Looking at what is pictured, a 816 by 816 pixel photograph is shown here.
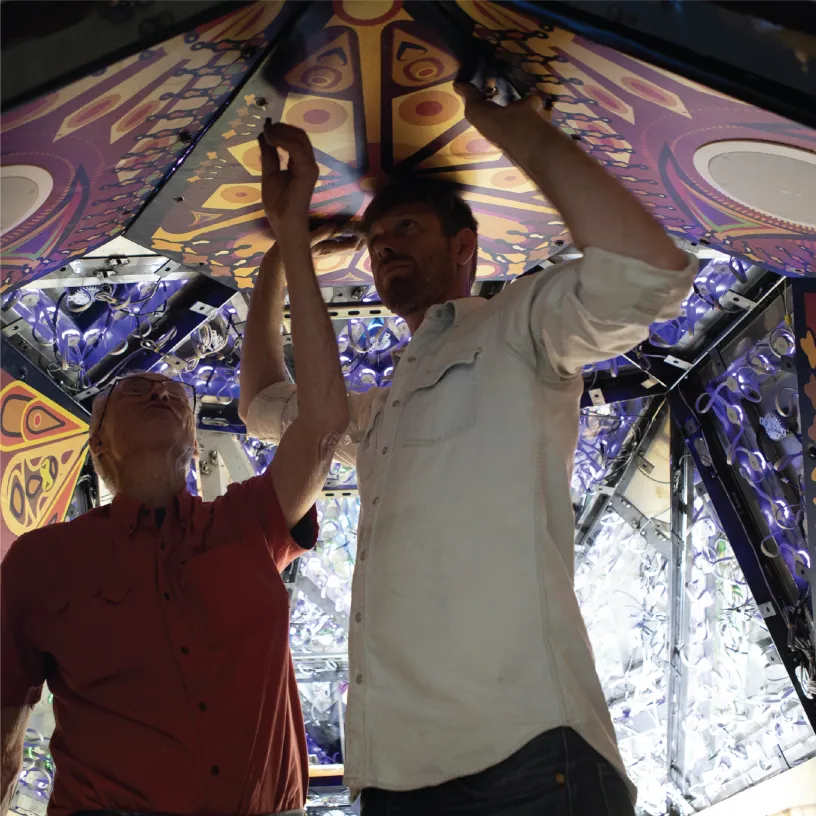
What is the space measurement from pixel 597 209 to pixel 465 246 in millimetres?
635

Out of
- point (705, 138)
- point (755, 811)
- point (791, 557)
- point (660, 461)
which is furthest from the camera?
point (660, 461)

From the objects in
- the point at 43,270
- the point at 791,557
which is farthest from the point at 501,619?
the point at 791,557

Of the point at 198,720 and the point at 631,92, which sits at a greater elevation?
the point at 631,92

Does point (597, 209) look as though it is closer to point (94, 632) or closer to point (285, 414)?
point (285, 414)

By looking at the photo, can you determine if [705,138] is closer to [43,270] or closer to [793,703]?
[43,270]

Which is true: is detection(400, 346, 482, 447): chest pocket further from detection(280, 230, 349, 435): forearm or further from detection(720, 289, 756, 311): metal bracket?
detection(720, 289, 756, 311): metal bracket

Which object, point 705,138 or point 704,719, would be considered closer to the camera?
point 705,138

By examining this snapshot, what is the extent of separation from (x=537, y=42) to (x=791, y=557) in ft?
7.99

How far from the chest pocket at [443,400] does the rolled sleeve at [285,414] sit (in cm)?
43

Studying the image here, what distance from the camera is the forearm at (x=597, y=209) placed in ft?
5.13

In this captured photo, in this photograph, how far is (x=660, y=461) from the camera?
4.31 m

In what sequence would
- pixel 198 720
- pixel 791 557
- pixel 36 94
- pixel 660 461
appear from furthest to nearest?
pixel 660 461
pixel 791 557
pixel 198 720
pixel 36 94

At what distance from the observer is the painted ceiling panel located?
5.60 ft

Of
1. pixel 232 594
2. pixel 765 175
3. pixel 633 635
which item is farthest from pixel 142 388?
pixel 633 635
